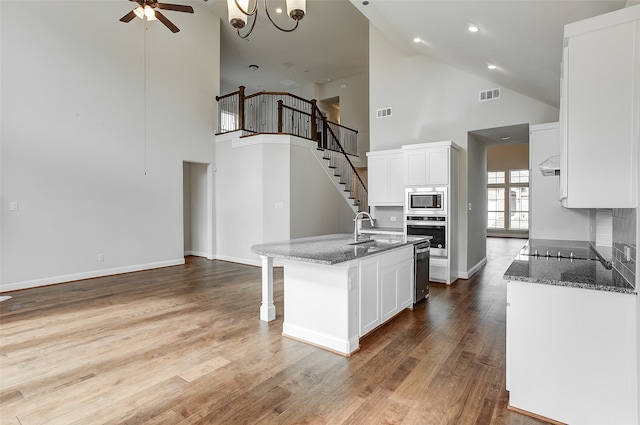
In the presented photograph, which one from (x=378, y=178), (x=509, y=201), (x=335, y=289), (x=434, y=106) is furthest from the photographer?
(x=509, y=201)

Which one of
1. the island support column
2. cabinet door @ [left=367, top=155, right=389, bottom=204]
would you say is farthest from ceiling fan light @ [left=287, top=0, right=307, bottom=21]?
cabinet door @ [left=367, top=155, right=389, bottom=204]

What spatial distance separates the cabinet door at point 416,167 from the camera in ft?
18.4

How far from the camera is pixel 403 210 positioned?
243 inches

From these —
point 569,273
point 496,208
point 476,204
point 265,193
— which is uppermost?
point 265,193

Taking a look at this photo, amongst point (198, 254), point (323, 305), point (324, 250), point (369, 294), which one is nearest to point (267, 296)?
point (323, 305)

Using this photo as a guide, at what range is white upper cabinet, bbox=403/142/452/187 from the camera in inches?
213

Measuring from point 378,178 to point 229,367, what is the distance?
4.44 m

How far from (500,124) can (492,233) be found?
9.40 meters

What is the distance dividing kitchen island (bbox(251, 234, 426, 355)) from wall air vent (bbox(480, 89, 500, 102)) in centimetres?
350

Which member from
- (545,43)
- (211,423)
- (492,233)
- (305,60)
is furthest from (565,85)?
(492,233)

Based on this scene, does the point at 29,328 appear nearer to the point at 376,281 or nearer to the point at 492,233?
the point at 376,281

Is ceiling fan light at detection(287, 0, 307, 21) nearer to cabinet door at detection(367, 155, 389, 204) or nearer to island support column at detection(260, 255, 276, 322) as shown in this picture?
island support column at detection(260, 255, 276, 322)

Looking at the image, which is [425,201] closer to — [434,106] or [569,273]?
[434,106]

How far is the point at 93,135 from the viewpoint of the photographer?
584 cm
